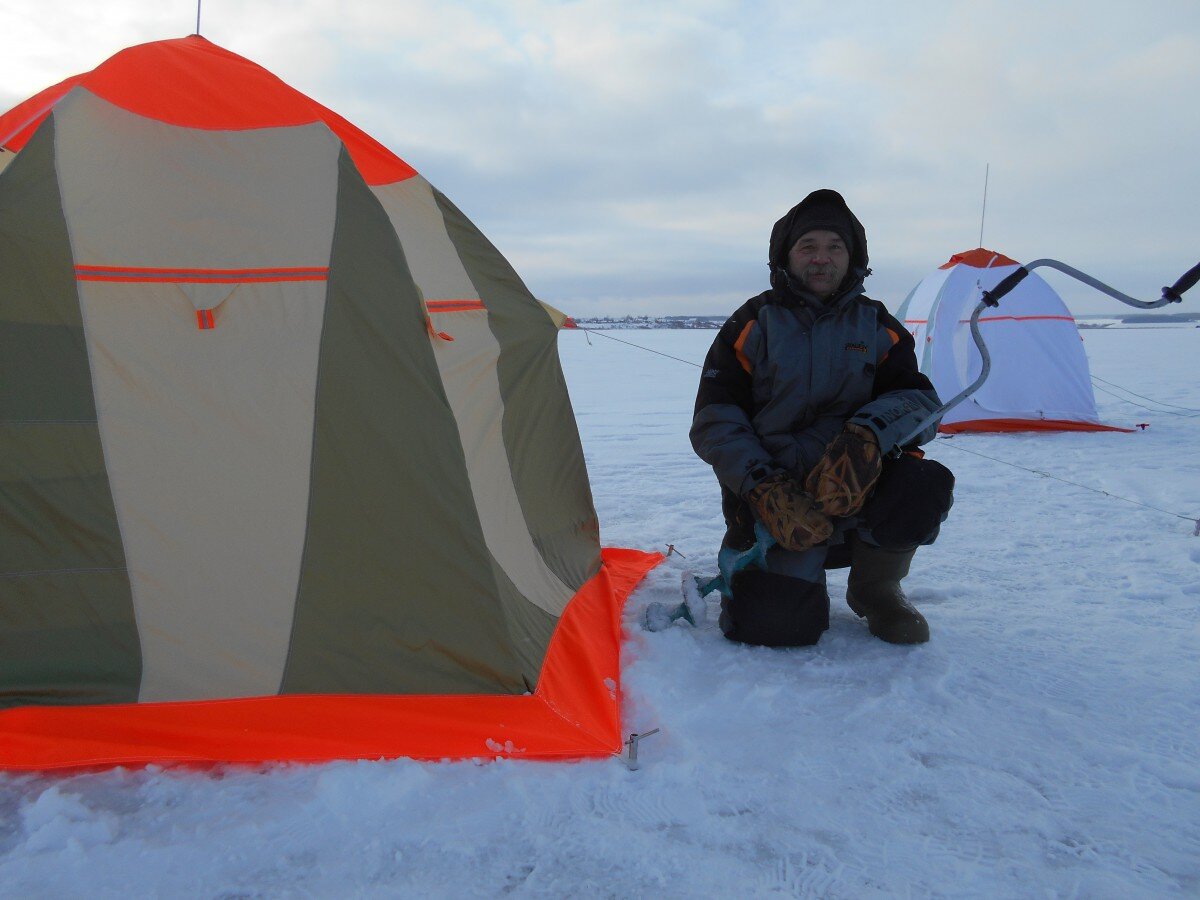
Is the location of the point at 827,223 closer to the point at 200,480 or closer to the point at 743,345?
the point at 743,345

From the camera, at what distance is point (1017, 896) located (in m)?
1.62

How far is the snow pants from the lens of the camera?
2738 mm

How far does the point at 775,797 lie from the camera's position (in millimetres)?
1935

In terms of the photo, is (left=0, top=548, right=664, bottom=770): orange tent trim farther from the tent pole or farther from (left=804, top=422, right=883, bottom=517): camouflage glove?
the tent pole

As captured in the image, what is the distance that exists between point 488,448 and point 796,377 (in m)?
1.15

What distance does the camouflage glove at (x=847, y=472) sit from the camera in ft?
8.54

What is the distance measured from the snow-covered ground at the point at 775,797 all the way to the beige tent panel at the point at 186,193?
1.39m

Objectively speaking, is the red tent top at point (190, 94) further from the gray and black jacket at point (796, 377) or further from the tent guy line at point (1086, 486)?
the tent guy line at point (1086, 486)

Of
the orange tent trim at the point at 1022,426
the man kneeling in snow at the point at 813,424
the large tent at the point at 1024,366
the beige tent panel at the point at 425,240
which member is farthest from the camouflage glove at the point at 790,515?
the large tent at the point at 1024,366

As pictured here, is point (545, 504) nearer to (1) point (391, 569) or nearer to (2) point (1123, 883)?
(1) point (391, 569)

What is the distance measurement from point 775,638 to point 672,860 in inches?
48.0

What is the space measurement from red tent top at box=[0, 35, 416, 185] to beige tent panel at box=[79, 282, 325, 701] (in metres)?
0.60

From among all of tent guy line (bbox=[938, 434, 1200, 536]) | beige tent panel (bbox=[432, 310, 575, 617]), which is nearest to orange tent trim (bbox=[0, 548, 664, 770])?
beige tent panel (bbox=[432, 310, 575, 617])

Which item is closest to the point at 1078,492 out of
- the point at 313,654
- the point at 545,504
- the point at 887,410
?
the point at 887,410
